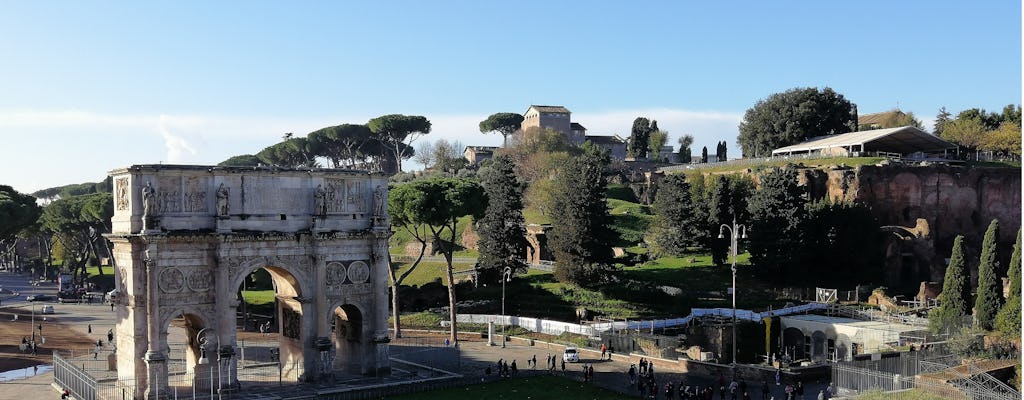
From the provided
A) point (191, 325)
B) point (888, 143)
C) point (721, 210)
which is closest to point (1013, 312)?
point (721, 210)

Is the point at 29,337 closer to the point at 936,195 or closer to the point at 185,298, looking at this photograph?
the point at 185,298

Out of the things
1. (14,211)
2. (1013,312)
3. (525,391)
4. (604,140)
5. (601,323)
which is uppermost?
(604,140)

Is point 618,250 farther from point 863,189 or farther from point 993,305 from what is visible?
point 993,305

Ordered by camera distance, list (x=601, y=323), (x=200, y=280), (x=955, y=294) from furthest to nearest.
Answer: (x=601, y=323) → (x=955, y=294) → (x=200, y=280)

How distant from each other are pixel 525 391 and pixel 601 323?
15785 millimetres

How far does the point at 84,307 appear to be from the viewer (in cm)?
6744

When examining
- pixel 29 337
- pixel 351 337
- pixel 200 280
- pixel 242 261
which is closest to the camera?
pixel 200 280

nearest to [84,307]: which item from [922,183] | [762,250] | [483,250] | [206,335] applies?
[483,250]

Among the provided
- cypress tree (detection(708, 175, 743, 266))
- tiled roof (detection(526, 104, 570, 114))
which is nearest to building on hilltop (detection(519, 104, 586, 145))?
tiled roof (detection(526, 104, 570, 114))

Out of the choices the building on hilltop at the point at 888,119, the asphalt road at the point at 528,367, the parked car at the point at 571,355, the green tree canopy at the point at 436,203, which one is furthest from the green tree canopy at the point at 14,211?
the building on hilltop at the point at 888,119

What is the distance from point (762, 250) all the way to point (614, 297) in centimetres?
1242

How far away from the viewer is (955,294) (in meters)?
45.1

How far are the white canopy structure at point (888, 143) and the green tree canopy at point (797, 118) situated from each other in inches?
224

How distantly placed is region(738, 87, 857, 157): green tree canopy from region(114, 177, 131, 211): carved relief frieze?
67.5 metres
